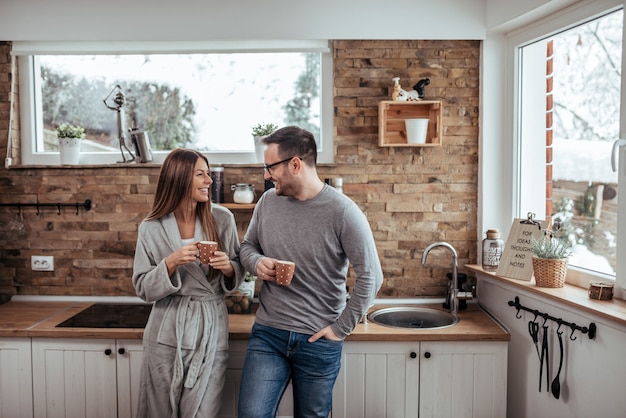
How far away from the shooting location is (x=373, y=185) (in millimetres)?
2912

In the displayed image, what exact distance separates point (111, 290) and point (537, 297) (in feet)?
7.50

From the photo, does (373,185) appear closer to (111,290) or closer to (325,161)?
(325,161)

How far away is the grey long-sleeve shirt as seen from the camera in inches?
76.9

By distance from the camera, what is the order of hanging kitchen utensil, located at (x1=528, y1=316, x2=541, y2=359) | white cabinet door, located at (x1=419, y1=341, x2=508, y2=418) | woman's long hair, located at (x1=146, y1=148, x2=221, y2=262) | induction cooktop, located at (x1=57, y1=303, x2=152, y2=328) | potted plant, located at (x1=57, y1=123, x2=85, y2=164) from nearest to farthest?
woman's long hair, located at (x1=146, y1=148, x2=221, y2=262)
hanging kitchen utensil, located at (x1=528, y1=316, x2=541, y2=359)
white cabinet door, located at (x1=419, y1=341, x2=508, y2=418)
induction cooktop, located at (x1=57, y1=303, x2=152, y2=328)
potted plant, located at (x1=57, y1=123, x2=85, y2=164)

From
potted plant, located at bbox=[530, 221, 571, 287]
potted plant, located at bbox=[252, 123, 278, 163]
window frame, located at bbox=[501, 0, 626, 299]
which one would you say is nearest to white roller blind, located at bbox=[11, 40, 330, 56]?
potted plant, located at bbox=[252, 123, 278, 163]

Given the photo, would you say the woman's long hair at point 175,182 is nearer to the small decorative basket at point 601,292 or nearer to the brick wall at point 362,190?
the brick wall at point 362,190

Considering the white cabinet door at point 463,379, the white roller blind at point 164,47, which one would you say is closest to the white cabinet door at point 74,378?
the white cabinet door at point 463,379

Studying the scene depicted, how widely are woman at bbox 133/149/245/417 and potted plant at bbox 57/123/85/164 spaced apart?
111 cm

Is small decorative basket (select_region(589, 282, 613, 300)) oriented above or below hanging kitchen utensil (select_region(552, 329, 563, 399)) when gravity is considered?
above

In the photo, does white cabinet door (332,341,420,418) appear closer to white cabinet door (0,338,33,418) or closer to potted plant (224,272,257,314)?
potted plant (224,272,257,314)

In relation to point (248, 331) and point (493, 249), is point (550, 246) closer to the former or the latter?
point (493, 249)

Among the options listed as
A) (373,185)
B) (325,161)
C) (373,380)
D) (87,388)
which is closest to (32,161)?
(87,388)

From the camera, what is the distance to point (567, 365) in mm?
2125

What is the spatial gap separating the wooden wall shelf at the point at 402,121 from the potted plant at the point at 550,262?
0.77 metres
